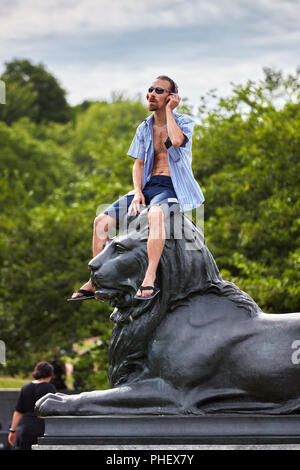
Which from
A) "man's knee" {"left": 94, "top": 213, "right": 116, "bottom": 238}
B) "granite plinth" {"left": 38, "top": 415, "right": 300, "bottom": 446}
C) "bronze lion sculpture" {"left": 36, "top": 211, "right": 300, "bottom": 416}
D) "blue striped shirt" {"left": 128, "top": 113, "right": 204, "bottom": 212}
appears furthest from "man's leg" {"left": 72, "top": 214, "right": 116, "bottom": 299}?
"granite plinth" {"left": 38, "top": 415, "right": 300, "bottom": 446}

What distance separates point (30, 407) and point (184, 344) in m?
3.55

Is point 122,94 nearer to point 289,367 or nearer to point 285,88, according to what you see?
point 285,88

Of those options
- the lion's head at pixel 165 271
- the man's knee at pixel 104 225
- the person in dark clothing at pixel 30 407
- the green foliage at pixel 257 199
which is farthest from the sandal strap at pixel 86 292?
the green foliage at pixel 257 199

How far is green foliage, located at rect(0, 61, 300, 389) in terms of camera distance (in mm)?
16844

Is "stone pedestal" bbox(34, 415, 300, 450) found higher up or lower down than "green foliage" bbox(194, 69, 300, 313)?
lower down

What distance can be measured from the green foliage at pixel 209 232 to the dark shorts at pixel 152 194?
7.48m

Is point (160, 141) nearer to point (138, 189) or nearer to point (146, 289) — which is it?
point (138, 189)

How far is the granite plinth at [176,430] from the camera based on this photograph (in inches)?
281

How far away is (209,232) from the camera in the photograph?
17344 mm

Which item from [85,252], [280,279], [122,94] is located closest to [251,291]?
[280,279]

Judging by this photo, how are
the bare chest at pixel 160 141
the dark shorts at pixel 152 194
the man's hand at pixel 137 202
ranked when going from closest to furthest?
the man's hand at pixel 137 202 → the dark shorts at pixel 152 194 → the bare chest at pixel 160 141

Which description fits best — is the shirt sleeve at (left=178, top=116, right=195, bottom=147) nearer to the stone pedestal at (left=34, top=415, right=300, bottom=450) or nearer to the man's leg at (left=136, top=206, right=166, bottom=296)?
the man's leg at (left=136, top=206, right=166, bottom=296)

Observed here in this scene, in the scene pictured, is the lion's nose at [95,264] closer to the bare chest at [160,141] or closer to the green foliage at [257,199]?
the bare chest at [160,141]

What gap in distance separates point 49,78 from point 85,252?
45.2 meters
